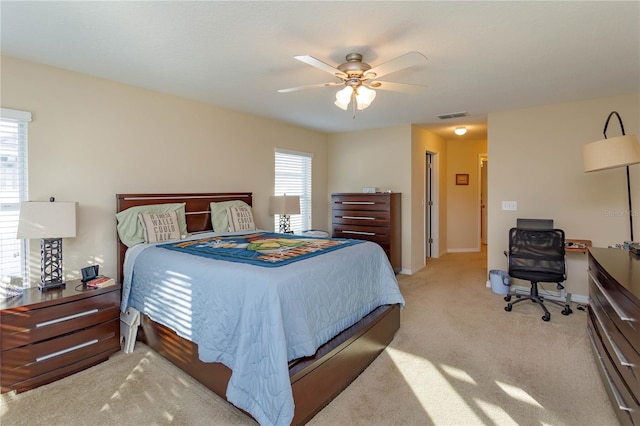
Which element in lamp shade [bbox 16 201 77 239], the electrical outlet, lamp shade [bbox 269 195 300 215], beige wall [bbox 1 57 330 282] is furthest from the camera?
lamp shade [bbox 269 195 300 215]

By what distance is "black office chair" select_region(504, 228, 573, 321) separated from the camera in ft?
11.1

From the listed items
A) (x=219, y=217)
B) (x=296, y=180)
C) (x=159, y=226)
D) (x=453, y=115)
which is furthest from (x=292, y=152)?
(x=159, y=226)

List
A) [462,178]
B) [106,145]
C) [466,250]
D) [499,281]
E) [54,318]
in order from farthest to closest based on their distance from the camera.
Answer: [466,250] < [462,178] < [499,281] < [106,145] < [54,318]

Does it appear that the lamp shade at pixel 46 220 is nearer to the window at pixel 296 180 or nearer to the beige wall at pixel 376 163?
the window at pixel 296 180

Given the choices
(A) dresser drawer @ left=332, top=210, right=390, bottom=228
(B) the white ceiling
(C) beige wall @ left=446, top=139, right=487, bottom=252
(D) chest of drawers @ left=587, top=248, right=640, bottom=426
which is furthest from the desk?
(C) beige wall @ left=446, top=139, right=487, bottom=252

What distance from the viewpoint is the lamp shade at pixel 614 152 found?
2.69m

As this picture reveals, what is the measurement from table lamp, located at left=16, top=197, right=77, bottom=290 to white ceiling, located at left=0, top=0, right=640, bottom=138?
121cm

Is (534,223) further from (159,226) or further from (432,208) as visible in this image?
(159,226)

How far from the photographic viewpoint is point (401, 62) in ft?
6.98

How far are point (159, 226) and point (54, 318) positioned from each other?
43.8 inches

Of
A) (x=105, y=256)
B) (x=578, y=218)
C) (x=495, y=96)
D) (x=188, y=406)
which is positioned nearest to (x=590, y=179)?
(x=578, y=218)

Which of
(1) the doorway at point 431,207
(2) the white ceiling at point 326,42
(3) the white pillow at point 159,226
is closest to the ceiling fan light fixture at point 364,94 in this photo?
(2) the white ceiling at point 326,42

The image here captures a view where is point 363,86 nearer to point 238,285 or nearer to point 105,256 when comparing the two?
point 238,285

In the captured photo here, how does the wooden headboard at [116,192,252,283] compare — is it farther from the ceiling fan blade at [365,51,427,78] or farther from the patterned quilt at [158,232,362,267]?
the ceiling fan blade at [365,51,427,78]
